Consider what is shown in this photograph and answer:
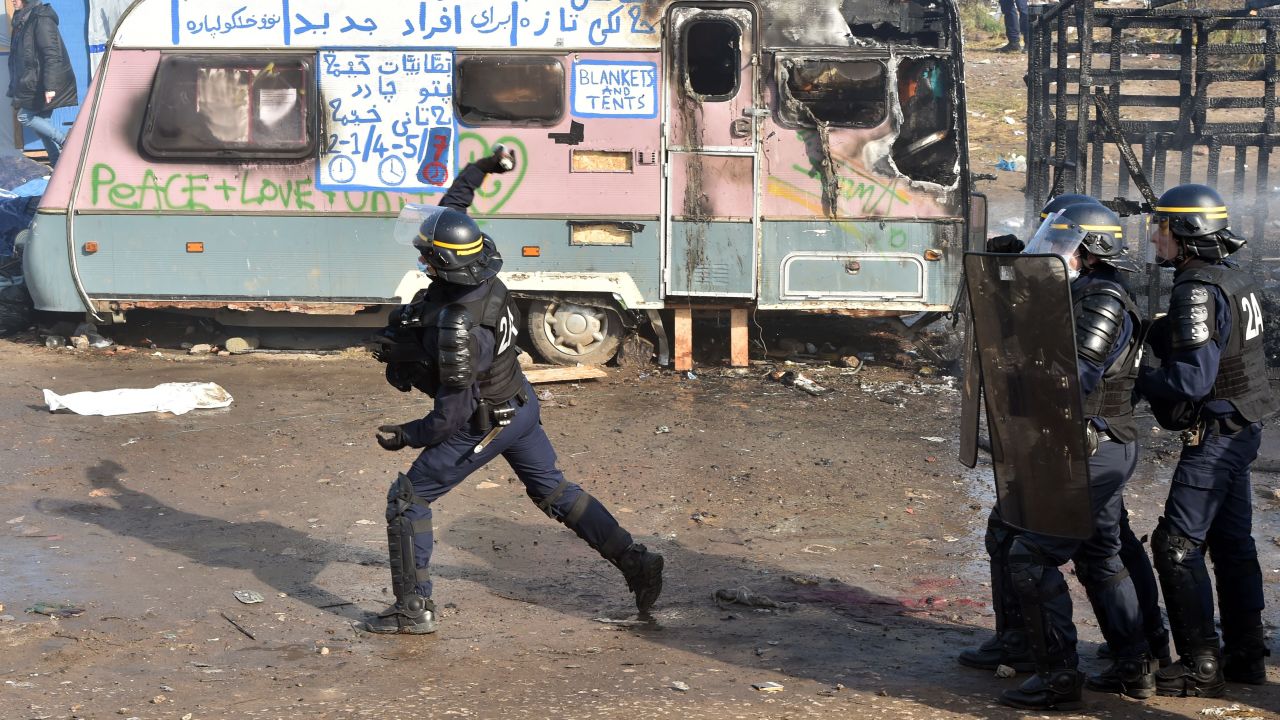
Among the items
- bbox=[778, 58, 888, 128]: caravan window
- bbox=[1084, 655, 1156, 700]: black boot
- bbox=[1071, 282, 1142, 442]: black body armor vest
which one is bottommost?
bbox=[1084, 655, 1156, 700]: black boot

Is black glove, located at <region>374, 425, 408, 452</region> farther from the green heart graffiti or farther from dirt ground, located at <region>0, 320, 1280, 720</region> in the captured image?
the green heart graffiti

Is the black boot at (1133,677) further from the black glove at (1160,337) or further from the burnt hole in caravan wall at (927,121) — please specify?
A: the burnt hole in caravan wall at (927,121)

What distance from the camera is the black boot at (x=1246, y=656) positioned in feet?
15.9

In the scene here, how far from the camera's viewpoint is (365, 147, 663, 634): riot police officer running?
5.23 meters

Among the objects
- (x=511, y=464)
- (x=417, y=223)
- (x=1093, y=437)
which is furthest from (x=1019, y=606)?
(x=417, y=223)

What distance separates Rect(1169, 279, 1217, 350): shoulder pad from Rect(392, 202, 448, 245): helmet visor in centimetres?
269

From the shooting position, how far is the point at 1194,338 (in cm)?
444

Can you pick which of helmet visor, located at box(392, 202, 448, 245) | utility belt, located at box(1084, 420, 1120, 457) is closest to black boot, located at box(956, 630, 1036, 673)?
utility belt, located at box(1084, 420, 1120, 457)

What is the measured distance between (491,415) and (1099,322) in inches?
90.4

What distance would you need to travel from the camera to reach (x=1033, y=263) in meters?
4.25

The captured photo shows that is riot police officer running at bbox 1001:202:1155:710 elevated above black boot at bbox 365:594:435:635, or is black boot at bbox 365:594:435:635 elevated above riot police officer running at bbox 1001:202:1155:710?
riot police officer running at bbox 1001:202:1155:710

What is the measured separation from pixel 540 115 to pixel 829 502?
4233mm

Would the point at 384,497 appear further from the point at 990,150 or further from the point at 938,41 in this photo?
the point at 990,150

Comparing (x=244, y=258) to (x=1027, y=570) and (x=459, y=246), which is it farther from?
(x=1027, y=570)
